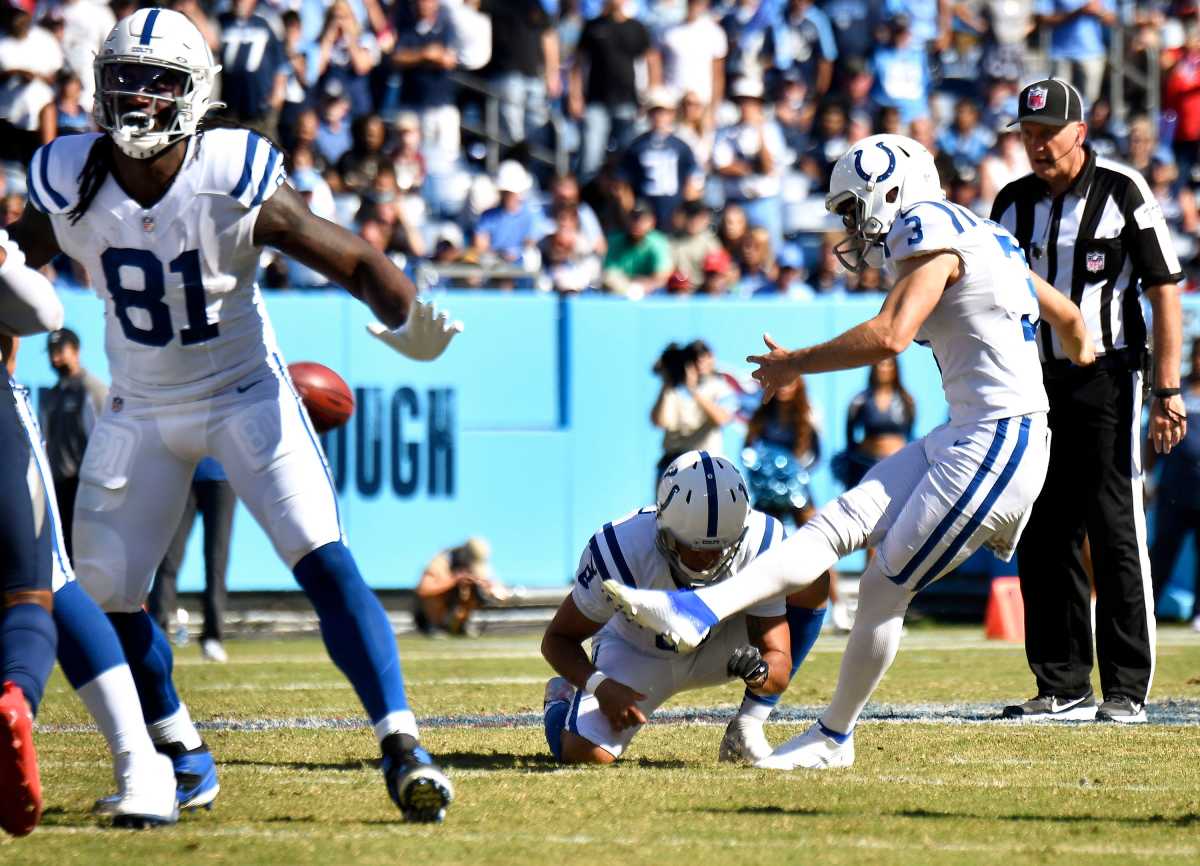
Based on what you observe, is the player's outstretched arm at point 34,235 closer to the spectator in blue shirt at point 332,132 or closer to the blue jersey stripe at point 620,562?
the blue jersey stripe at point 620,562

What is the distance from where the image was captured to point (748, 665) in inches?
196

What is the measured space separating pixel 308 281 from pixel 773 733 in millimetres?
6754

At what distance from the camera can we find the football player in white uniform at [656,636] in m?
A: 4.93

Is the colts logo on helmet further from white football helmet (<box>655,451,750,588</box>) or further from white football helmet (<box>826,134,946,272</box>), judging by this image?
white football helmet (<box>655,451,750,588</box>)

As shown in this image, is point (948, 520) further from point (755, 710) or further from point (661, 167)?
Answer: point (661, 167)

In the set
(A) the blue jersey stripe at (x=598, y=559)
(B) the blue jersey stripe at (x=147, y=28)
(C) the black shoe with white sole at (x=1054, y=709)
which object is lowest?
(C) the black shoe with white sole at (x=1054, y=709)

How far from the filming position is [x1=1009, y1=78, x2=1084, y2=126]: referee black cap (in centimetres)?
618

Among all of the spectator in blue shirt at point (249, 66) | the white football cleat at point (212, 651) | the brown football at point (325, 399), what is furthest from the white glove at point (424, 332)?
the spectator in blue shirt at point (249, 66)

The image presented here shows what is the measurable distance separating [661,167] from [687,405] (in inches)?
132

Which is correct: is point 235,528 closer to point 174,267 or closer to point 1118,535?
point 1118,535

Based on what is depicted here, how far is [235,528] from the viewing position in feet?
36.4

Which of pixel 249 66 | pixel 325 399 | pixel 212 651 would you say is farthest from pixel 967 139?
pixel 325 399

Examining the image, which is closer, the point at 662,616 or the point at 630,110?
the point at 662,616

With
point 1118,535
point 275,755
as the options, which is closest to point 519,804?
point 275,755
